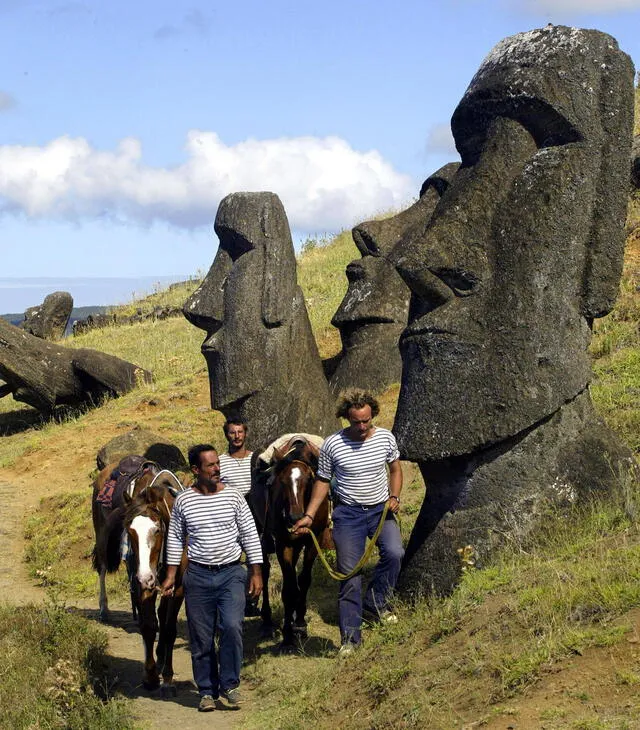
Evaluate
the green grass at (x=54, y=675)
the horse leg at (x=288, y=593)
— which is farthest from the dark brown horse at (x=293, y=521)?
the green grass at (x=54, y=675)

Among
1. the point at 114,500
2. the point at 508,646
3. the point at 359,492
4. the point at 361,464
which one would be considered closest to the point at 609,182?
the point at 361,464

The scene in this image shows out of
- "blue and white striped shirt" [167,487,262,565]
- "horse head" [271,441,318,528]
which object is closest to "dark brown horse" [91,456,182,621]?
"horse head" [271,441,318,528]

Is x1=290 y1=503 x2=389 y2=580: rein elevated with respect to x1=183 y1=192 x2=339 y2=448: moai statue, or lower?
lower

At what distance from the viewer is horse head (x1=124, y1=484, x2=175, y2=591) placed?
26.4 feet

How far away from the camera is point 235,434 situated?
10289 millimetres

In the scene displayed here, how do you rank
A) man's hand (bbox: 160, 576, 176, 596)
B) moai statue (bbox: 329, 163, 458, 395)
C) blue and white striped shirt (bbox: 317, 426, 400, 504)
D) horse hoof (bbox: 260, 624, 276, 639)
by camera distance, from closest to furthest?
man's hand (bbox: 160, 576, 176, 596), blue and white striped shirt (bbox: 317, 426, 400, 504), horse hoof (bbox: 260, 624, 276, 639), moai statue (bbox: 329, 163, 458, 395)

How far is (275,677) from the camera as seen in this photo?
862cm

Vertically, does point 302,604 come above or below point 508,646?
below

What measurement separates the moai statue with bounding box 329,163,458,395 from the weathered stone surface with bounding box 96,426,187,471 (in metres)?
2.45

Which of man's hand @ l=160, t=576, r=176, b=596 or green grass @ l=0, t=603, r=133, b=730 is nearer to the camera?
green grass @ l=0, t=603, r=133, b=730

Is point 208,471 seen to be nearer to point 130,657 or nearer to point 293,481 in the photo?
point 293,481

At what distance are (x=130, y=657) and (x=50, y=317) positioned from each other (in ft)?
77.4

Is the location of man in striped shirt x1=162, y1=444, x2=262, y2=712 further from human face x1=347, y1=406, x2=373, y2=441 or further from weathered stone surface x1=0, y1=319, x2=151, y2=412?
weathered stone surface x1=0, y1=319, x2=151, y2=412

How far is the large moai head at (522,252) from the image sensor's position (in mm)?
8359
